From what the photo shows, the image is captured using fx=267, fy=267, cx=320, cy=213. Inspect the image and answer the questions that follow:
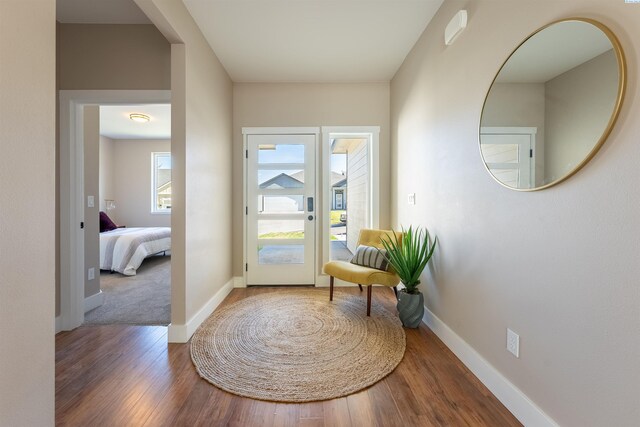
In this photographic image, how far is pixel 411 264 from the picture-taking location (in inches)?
86.4

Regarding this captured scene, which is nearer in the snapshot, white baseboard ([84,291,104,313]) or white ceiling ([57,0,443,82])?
white ceiling ([57,0,443,82])

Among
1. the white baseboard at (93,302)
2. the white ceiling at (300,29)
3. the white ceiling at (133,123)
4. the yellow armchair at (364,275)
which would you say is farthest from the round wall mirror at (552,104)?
the white ceiling at (133,123)

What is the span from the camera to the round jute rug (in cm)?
156

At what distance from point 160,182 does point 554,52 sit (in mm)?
7059

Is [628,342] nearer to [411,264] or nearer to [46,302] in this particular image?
[411,264]

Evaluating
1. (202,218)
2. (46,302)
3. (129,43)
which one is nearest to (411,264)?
(202,218)

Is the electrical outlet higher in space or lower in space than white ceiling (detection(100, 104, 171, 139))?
lower

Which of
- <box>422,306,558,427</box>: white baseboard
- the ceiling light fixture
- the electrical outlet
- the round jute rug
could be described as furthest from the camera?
the ceiling light fixture

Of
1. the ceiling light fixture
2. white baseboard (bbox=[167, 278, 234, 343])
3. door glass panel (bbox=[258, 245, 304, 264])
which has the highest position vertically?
the ceiling light fixture

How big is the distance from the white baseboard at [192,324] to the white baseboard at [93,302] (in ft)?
3.89

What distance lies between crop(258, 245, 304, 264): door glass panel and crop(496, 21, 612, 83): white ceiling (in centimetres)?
265

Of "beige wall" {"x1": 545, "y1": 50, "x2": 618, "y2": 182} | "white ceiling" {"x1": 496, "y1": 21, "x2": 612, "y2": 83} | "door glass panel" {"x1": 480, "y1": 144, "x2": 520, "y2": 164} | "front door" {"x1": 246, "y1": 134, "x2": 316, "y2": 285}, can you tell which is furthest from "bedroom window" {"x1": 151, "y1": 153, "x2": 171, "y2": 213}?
"beige wall" {"x1": 545, "y1": 50, "x2": 618, "y2": 182}

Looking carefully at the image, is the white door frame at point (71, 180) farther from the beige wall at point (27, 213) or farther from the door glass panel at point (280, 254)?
the door glass panel at point (280, 254)

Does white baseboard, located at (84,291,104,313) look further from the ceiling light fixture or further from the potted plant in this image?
the ceiling light fixture
